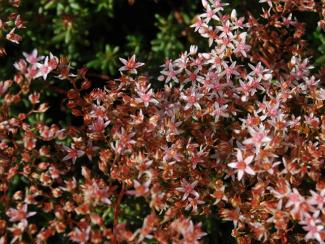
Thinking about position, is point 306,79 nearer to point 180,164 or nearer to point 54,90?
point 180,164

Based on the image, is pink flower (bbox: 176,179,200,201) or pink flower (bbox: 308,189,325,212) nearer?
pink flower (bbox: 308,189,325,212)

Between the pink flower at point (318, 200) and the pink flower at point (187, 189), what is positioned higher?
the pink flower at point (318, 200)

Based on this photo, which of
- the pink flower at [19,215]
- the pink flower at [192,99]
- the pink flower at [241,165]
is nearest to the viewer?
the pink flower at [19,215]

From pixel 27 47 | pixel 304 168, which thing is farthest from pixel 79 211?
pixel 27 47

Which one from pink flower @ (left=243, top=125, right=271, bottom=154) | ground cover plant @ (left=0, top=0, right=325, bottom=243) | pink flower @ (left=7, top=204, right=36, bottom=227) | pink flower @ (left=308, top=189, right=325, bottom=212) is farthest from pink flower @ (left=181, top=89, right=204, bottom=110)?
pink flower @ (left=7, top=204, right=36, bottom=227)

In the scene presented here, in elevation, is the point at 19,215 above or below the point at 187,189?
above

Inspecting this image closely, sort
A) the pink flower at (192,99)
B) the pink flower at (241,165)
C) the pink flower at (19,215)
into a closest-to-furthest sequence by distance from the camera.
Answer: the pink flower at (19,215), the pink flower at (241,165), the pink flower at (192,99)

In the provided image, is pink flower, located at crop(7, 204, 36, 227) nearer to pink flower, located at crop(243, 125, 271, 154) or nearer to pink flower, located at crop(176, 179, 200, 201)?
pink flower, located at crop(176, 179, 200, 201)

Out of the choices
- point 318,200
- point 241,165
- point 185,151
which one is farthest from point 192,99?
point 318,200

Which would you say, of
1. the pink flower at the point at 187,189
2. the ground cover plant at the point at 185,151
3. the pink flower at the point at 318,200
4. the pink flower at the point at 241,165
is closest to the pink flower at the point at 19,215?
the ground cover plant at the point at 185,151

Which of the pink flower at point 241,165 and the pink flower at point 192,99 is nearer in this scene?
the pink flower at point 241,165

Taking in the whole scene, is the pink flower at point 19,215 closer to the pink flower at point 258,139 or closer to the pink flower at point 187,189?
the pink flower at point 187,189

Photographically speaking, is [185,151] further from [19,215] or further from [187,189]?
[19,215]

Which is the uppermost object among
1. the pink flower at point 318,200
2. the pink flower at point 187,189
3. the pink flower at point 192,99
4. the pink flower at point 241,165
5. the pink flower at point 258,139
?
the pink flower at point 192,99
